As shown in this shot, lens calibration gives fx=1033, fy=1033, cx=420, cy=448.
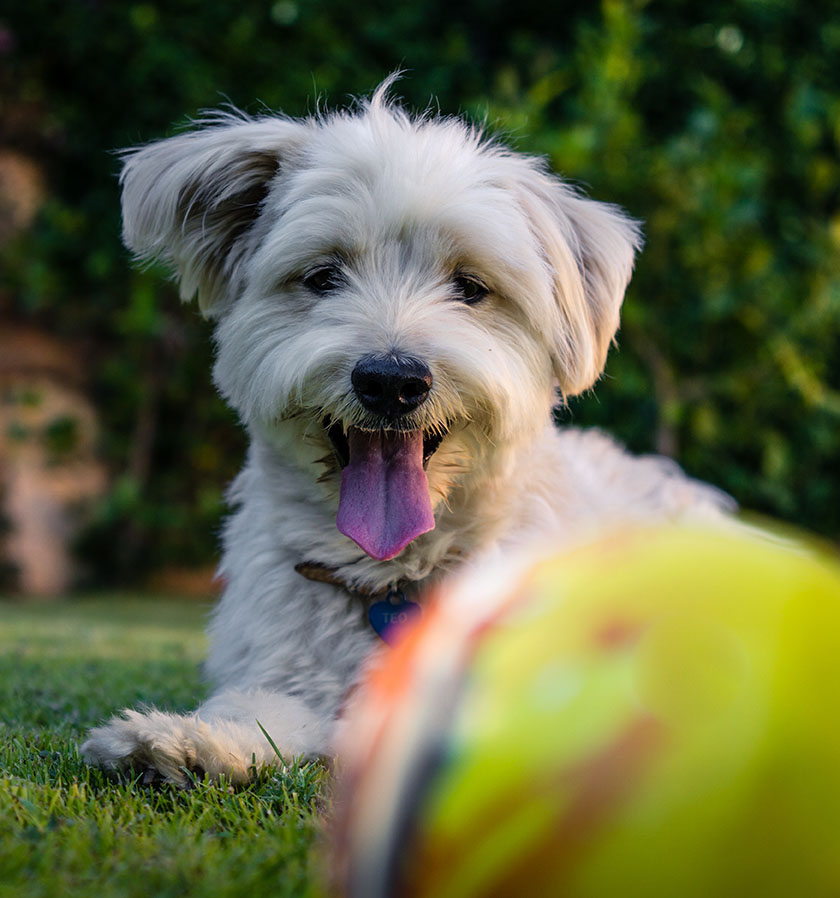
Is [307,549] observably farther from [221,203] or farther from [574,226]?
[574,226]

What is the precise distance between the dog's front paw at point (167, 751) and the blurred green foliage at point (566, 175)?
505cm

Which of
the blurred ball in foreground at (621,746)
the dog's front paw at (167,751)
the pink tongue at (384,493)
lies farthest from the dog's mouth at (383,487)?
the blurred ball in foreground at (621,746)

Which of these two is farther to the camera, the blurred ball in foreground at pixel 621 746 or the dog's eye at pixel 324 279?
the dog's eye at pixel 324 279

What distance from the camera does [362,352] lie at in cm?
263

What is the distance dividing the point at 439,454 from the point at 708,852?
1.81 meters

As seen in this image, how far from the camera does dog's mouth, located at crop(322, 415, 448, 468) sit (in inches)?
109

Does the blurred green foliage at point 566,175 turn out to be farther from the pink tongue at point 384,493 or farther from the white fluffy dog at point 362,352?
the pink tongue at point 384,493

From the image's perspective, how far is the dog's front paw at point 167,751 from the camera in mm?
2031

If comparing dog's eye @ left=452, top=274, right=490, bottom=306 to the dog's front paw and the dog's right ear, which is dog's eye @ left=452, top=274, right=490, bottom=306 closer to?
the dog's right ear

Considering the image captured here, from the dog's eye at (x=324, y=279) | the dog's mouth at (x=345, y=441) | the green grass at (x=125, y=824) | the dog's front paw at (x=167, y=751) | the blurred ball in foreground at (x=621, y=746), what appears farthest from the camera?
the dog's eye at (x=324, y=279)

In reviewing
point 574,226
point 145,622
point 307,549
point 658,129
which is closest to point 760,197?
point 658,129

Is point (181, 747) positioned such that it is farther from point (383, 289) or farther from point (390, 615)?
point (383, 289)

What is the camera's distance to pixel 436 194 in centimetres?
279

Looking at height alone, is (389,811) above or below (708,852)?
below
